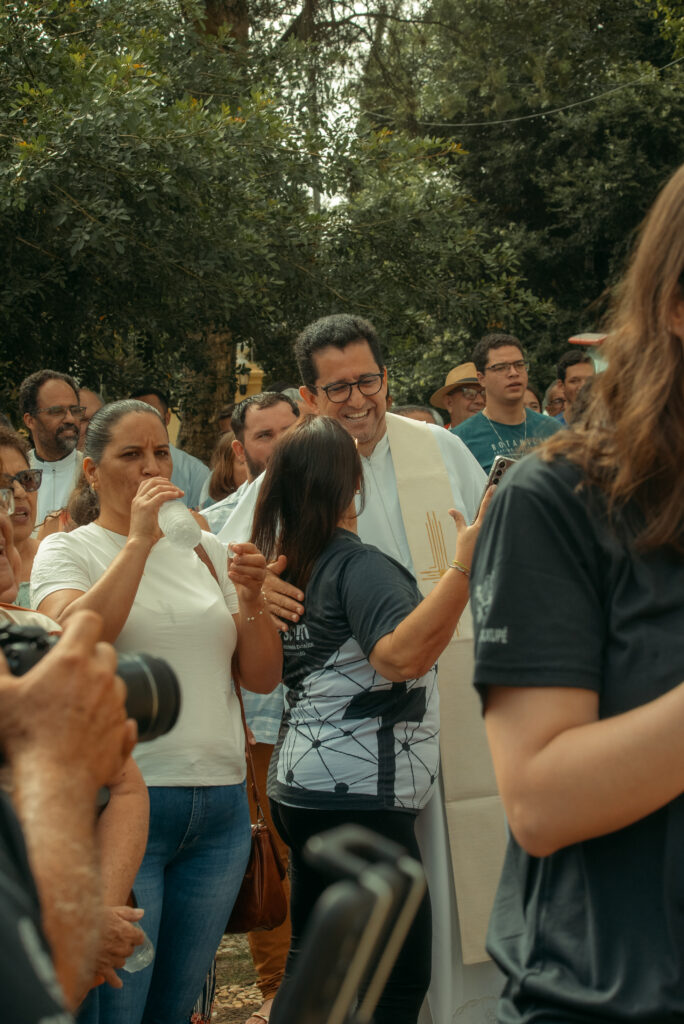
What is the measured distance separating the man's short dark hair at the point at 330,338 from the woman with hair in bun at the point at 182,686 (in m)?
1.04

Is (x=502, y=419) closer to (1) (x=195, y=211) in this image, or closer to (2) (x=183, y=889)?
(1) (x=195, y=211)

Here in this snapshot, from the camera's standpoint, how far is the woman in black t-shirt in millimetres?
3021

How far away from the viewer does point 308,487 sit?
3.28 m

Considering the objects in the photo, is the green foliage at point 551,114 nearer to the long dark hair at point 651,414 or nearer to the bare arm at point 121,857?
the bare arm at point 121,857

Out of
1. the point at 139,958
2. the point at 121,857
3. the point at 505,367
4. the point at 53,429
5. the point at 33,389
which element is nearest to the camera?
the point at 121,857

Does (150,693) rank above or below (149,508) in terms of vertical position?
below

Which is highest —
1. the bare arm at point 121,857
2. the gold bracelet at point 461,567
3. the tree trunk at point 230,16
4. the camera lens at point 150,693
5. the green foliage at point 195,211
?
the tree trunk at point 230,16

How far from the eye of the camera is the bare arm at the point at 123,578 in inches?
120

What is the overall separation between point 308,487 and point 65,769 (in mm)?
2089

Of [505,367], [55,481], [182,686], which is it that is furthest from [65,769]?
[505,367]

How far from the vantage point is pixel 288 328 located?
10461 mm

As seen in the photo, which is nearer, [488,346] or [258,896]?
[258,896]

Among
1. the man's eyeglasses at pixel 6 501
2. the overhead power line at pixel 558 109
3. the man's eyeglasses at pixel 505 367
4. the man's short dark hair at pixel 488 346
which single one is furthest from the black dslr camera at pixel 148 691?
the overhead power line at pixel 558 109

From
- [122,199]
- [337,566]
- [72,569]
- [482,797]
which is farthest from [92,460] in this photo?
[122,199]
